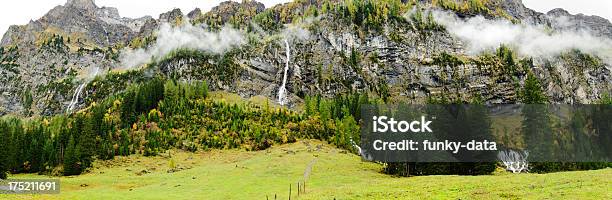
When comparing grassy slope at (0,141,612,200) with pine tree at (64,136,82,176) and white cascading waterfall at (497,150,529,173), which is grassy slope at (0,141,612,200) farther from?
white cascading waterfall at (497,150,529,173)

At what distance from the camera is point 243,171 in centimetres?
10300

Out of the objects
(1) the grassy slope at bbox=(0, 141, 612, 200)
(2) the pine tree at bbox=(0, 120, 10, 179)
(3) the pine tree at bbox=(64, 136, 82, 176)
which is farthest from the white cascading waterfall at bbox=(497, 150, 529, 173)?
(2) the pine tree at bbox=(0, 120, 10, 179)

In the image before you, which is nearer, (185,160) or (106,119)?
(185,160)

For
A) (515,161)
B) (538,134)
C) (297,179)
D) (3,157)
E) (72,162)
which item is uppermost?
(538,134)

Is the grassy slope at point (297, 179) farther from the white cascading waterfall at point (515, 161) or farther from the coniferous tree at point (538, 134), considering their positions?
the white cascading waterfall at point (515, 161)

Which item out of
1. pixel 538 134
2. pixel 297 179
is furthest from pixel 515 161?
pixel 297 179

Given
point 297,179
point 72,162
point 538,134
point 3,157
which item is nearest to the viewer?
point 297,179

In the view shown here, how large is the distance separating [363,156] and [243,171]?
30.2 metres

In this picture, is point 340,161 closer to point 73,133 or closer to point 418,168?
point 418,168

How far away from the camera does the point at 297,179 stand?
88.7 metres

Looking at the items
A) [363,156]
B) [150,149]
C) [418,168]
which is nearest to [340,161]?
[363,156]

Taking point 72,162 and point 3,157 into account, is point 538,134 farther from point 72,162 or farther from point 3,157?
point 3,157

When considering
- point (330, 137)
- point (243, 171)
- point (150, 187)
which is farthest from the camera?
point (330, 137)

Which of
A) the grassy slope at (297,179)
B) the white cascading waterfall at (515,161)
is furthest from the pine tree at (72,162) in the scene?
the white cascading waterfall at (515,161)
